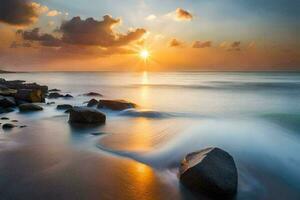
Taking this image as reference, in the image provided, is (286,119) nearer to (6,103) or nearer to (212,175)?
(212,175)

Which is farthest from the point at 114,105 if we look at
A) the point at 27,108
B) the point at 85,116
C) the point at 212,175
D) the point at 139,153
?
the point at 212,175

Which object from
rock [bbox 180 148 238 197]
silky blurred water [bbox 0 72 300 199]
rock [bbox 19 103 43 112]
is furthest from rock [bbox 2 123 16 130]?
rock [bbox 180 148 238 197]

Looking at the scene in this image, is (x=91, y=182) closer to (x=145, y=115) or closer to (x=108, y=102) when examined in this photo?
(x=145, y=115)

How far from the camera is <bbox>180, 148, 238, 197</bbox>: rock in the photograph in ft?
Result: 22.6

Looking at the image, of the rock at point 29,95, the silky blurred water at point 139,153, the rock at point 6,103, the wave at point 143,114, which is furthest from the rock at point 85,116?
the rock at point 29,95

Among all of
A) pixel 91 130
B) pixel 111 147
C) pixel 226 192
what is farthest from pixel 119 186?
pixel 91 130

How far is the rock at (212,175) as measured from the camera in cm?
688

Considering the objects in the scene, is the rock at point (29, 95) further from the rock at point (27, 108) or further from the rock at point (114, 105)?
the rock at point (114, 105)

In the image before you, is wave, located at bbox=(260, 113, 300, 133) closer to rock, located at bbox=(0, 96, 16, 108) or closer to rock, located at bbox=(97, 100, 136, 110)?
rock, located at bbox=(97, 100, 136, 110)

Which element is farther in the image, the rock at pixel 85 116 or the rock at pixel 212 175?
the rock at pixel 85 116

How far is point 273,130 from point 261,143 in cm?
370

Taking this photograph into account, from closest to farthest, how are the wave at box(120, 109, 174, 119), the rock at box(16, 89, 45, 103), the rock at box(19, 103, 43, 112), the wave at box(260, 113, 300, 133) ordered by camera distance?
the wave at box(260, 113, 300, 133), the wave at box(120, 109, 174, 119), the rock at box(19, 103, 43, 112), the rock at box(16, 89, 45, 103)

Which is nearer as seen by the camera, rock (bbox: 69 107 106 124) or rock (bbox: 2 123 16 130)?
rock (bbox: 2 123 16 130)

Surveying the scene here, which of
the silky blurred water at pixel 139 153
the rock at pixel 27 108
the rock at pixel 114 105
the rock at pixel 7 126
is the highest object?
the rock at pixel 114 105
